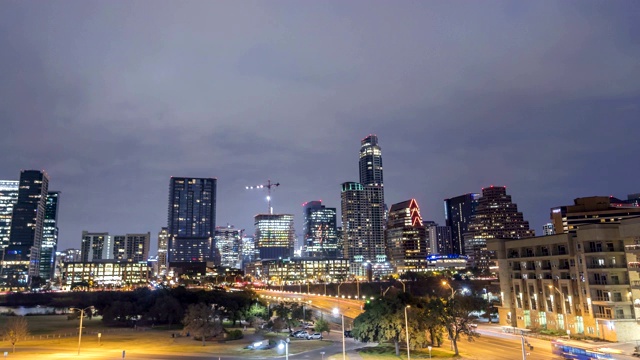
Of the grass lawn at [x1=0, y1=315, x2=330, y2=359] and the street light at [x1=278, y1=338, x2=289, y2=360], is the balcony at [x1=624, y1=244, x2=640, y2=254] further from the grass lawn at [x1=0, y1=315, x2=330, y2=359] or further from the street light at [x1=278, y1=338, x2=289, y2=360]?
the street light at [x1=278, y1=338, x2=289, y2=360]

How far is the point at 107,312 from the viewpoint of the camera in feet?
452

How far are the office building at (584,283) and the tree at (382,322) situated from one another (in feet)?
120

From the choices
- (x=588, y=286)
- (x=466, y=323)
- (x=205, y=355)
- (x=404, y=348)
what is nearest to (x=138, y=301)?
(x=205, y=355)

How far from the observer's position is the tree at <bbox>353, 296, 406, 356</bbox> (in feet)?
227

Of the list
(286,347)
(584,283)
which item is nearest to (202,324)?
(286,347)

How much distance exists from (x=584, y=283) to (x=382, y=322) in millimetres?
41904

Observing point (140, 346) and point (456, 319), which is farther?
point (140, 346)

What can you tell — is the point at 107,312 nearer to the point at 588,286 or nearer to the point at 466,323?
the point at 466,323

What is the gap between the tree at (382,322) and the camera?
69.3 meters

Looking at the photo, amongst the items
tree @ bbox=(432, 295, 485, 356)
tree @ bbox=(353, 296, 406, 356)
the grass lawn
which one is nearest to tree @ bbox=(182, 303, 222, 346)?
the grass lawn

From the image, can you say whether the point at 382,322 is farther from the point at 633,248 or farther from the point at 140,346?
the point at 633,248

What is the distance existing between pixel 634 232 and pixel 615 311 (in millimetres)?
13944

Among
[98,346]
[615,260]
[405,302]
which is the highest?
[615,260]

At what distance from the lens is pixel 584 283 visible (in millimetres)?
85875
